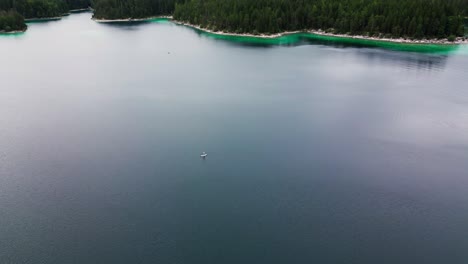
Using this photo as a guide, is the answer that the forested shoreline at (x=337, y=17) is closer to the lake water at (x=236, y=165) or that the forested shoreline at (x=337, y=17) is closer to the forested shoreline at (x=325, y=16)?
the forested shoreline at (x=325, y=16)

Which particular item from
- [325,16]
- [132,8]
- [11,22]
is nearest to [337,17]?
[325,16]

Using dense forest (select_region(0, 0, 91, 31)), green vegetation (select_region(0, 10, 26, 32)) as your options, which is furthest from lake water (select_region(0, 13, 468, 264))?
dense forest (select_region(0, 0, 91, 31))

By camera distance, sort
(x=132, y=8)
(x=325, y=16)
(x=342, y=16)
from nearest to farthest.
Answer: (x=342, y=16)
(x=325, y=16)
(x=132, y=8)

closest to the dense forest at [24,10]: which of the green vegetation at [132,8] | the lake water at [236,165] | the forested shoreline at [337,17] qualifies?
the green vegetation at [132,8]

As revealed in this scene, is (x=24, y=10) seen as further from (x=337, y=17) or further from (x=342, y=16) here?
(x=342, y=16)

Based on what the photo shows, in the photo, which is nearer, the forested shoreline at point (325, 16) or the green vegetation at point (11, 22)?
the forested shoreline at point (325, 16)
